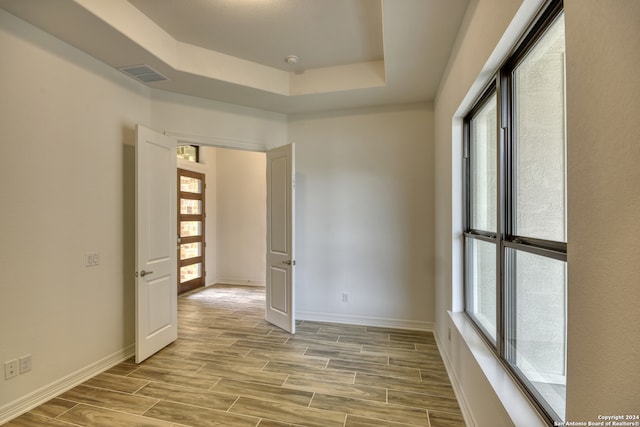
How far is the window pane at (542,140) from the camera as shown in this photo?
3.76 ft

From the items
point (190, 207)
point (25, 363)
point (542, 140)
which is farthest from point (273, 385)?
point (190, 207)

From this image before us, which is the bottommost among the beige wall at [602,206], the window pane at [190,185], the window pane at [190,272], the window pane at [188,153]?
the window pane at [190,272]

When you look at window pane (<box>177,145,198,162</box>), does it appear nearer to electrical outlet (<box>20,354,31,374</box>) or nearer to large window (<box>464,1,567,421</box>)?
electrical outlet (<box>20,354,31,374</box>)

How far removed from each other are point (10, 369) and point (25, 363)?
86mm

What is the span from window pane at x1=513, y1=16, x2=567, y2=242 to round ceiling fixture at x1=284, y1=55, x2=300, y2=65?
2.20 metres

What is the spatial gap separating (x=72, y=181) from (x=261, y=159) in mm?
3805

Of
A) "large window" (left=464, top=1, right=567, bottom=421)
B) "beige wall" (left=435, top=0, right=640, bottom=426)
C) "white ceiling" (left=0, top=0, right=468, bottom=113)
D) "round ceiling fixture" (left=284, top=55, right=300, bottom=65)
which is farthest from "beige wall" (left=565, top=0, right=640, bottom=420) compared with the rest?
"round ceiling fixture" (left=284, top=55, right=300, bottom=65)

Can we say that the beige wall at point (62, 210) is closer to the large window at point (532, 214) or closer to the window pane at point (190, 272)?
the window pane at point (190, 272)

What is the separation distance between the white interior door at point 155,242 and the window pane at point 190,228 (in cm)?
236

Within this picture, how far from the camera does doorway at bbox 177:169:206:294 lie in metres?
5.41

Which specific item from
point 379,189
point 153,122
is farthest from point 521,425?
point 153,122

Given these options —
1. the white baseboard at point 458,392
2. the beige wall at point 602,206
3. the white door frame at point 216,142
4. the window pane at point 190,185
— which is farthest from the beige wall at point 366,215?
the window pane at point 190,185

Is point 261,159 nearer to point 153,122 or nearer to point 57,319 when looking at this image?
point 153,122

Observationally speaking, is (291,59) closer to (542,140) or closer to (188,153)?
(542,140)
